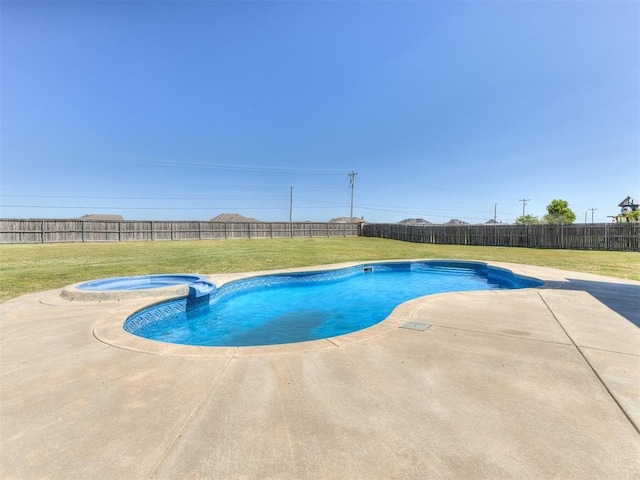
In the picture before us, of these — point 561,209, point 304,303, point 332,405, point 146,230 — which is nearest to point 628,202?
point 561,209

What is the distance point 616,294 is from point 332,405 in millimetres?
6335

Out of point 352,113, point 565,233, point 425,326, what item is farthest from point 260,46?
point 565,233

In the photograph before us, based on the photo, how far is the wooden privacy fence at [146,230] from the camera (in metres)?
17.0

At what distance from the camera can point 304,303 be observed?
281 inches

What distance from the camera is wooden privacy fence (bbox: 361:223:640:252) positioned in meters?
15.0

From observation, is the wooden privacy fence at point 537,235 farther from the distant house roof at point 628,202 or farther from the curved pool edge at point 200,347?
the distant house roof at point 628,202

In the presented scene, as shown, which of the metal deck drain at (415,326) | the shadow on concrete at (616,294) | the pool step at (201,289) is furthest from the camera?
the pool step at (201,289)

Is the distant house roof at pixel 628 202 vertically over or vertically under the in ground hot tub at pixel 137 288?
over

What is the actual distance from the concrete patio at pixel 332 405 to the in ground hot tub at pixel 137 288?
1.42 m

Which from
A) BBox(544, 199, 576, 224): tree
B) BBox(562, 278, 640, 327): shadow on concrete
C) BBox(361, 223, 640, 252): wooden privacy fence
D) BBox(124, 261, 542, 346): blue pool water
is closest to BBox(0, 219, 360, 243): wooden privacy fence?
BBox(361, 223, 640, 252): wooden privacy fence

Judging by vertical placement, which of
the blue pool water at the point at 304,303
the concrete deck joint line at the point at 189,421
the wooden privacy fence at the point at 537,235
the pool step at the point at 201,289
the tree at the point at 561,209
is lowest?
the blue pool water at the point at 304,303

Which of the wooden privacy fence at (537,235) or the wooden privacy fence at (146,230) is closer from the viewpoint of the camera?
the wooden privacy fence at (537,235)

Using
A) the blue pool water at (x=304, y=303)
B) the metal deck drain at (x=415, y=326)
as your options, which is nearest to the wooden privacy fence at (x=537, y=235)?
the blue pool water at (x=304, y=303)

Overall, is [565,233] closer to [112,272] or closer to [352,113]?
[352,113]
